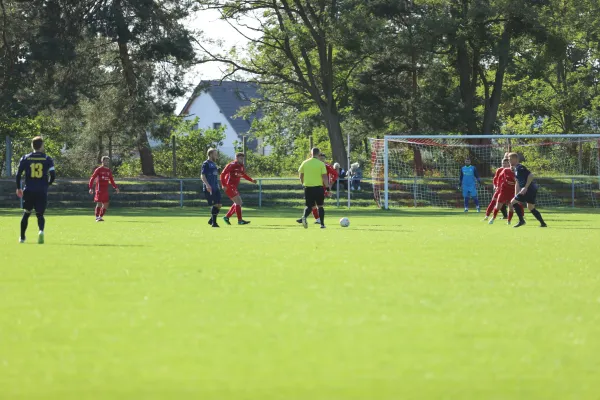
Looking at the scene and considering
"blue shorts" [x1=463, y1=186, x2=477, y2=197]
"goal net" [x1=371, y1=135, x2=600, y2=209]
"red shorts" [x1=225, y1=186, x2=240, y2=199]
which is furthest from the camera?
"goal net" [x1=371, y1=135, x2=600, y2=209]

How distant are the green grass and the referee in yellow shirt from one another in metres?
7.31

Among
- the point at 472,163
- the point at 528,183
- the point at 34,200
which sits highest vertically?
the point at 472,163

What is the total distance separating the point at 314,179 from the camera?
22.5 m

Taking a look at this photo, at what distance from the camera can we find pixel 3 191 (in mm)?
39438

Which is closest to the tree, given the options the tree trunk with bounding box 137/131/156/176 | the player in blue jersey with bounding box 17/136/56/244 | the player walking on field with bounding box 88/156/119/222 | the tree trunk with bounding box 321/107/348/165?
the tree trunk with bounding box 321/107/348/165

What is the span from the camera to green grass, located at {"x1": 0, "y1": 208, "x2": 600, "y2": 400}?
18.4 ft

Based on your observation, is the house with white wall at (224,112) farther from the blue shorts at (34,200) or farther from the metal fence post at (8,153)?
the blue shorts at (34,200)

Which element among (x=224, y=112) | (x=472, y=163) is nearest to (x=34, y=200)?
(x=472, y=163)

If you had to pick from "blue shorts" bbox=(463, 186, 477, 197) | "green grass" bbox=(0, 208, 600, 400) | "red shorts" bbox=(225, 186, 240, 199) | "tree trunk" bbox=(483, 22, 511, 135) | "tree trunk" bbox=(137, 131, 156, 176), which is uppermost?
"tree trunk" bbox=(483, 22, 511, 135)

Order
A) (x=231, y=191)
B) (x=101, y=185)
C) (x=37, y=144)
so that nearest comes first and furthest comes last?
(x=37, y=144), (x=231, y=191), (x=101, y=185)

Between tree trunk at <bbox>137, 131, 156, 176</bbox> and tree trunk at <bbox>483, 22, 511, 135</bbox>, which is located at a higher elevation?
tree trunk at <bbox>483, 22, 511, 135</bbox>

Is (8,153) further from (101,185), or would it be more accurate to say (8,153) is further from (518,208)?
(518,208)

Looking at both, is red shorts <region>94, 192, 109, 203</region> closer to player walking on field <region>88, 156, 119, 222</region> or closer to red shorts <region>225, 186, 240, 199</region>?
player walking on field <region>88, 156, 119, 222</region>

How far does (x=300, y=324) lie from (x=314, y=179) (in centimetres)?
1498
